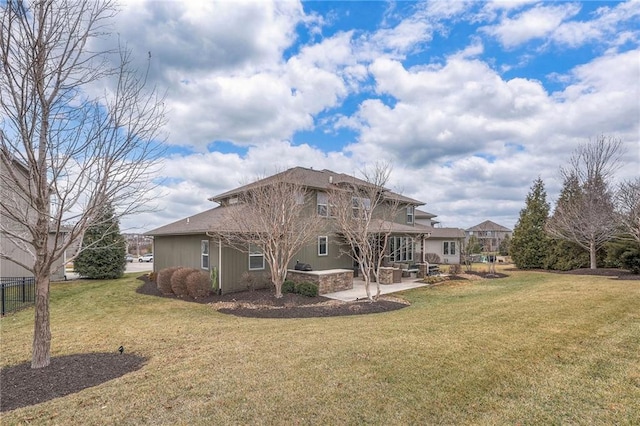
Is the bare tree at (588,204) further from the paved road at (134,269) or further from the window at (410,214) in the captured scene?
the paved road at (134,269)

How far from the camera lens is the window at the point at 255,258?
48.6 feet

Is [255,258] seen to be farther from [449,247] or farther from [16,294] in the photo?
[449,247]

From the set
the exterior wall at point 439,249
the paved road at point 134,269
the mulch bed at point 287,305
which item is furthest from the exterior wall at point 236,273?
the exterior wall at point 439,249

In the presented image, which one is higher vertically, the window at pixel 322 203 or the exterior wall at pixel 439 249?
the window at pixel 322 203

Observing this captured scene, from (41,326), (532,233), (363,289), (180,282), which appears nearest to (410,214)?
(532,233)

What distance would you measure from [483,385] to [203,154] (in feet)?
46.5

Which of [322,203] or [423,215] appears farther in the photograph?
[423,215]

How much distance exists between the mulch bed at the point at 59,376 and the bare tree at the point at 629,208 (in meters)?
21.1

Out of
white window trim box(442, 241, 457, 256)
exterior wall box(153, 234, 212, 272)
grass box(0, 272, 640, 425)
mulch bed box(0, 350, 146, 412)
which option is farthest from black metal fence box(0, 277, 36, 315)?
white window trim box(442, 241, 457, 256)

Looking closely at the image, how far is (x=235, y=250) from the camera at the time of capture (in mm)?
14359

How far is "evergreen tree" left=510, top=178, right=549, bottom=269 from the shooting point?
23391 millimetres

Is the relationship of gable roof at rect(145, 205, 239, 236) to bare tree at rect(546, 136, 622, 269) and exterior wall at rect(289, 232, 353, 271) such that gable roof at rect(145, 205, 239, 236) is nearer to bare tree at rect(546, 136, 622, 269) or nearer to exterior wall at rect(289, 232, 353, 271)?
exterior wall at rect(289, 232, 353, 271)

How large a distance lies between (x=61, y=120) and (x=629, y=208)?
23.4 m

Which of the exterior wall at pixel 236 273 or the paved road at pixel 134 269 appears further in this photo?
the paved road at pixel 134 269
